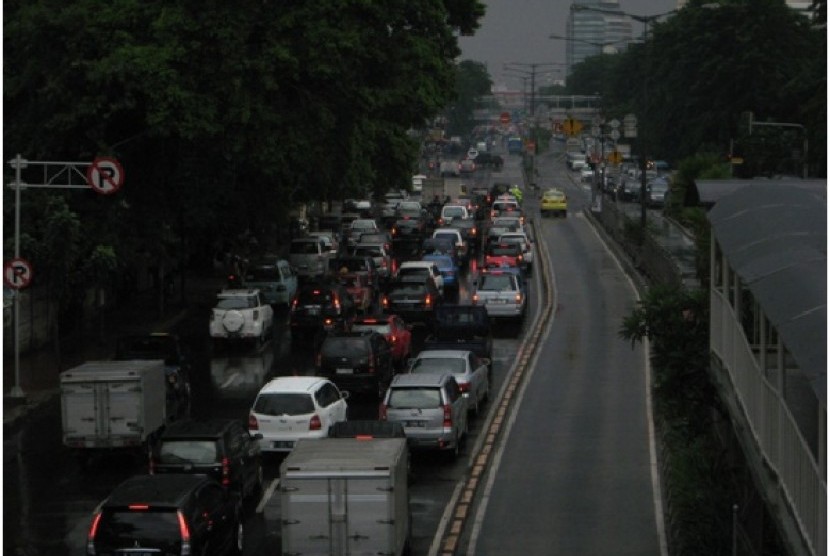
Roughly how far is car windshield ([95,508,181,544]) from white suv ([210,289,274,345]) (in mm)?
26432

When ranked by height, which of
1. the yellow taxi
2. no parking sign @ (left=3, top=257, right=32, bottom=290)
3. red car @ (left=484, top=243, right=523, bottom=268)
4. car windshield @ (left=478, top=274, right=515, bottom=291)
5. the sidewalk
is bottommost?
the sidewalk

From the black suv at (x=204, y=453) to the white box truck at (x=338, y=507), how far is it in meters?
4.95

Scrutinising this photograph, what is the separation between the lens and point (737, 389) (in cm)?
2331

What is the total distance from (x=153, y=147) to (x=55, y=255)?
10.2m

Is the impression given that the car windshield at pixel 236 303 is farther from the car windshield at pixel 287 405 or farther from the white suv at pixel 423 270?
the car windshield at pixel 287 405

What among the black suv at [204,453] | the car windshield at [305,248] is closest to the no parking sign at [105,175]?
the black suv at [204,453]

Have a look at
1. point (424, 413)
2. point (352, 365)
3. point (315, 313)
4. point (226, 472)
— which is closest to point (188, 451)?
point (226, 472)

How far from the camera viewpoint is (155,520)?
76.6ft

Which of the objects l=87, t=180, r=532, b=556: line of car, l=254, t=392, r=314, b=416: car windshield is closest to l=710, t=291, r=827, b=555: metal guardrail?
l=87, t=180, r=532, b=556: line of car

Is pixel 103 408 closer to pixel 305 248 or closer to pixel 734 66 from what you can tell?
pixel 305 248

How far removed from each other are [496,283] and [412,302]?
133 inches

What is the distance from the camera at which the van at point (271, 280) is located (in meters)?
59.1

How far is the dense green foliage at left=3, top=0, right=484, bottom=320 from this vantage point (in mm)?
52875

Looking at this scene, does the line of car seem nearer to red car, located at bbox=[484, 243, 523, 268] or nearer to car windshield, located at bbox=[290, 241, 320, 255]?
car windshield, located at bbox=[290, 241, 320, 255]
